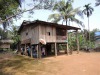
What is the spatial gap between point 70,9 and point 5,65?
2491cm

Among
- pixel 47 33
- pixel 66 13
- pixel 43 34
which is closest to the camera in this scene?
pixel 43 34

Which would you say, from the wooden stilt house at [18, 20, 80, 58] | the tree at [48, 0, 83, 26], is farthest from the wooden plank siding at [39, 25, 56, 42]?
the tree at [48, 0, 83, 26]

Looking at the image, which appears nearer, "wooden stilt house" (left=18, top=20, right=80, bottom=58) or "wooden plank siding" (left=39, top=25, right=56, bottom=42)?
"wooden stilt house" (left=18, top=20, right=80, bottom=58)

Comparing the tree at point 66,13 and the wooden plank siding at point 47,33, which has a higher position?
the tree at point 66,13

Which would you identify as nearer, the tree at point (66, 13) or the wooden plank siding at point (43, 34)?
the wooden plank siding at point (43, 34)

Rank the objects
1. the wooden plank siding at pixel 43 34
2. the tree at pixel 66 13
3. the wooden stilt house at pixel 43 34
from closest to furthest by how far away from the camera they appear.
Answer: the wooden stilt house at pixel 43 34, the wooden plank siding at pixel 43 34, the tree at pixel 66 13

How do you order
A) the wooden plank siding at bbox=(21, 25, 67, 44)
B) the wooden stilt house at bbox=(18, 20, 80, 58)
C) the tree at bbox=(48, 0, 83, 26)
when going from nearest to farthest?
the wooden stilt house at bbox=(18, 20, 80, 58) < the wooden plank siding at bbox=(21, 25, 67, 44) < the tree at bbox=(48, 0, 83, 26)

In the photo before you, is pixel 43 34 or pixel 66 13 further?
pixel 66 13

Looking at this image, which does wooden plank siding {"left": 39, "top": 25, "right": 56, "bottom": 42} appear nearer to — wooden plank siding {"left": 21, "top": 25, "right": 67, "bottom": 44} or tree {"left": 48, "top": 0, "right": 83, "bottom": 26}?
wooden plank siding {"left": 21, "top": 25, "right": 67, "bottom": 44}

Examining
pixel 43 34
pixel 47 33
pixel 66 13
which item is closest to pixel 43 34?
pixel 43 34

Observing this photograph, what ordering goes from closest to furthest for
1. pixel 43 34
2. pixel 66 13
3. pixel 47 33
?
1. pixel 43 34
2. pixel 47 33
3. pixel 66 13

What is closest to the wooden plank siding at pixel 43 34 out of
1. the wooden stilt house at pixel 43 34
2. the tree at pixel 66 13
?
the wooden stilt house at pixel 43 34

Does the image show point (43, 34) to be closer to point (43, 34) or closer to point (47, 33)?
point (43, 34)

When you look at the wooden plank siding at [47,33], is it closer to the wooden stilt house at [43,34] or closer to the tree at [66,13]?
the wooden stilt house at [43,34]
